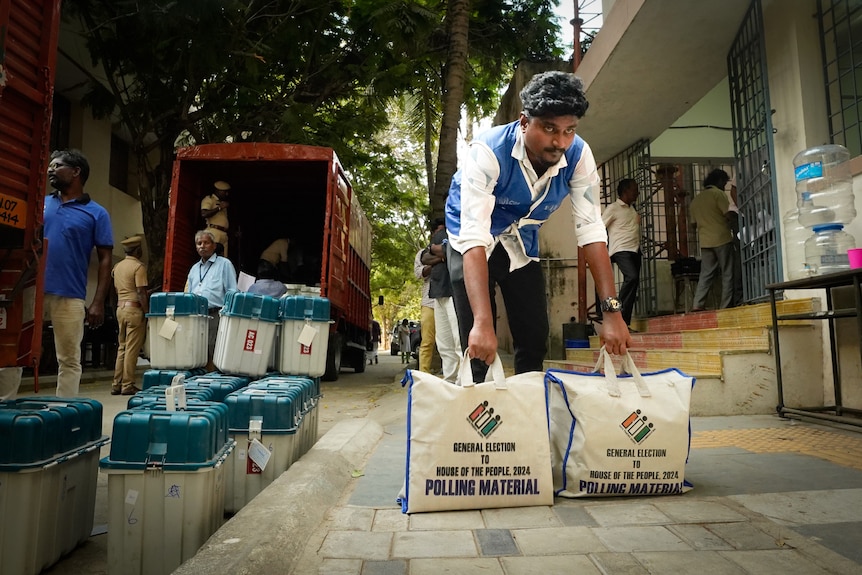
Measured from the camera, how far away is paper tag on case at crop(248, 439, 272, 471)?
303 cm

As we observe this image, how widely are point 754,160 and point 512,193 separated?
4333mm

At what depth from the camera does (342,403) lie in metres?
7.00

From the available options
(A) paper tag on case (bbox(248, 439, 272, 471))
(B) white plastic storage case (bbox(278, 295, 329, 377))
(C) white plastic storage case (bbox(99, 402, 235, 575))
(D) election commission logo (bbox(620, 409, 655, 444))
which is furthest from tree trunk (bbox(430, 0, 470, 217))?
(C) white plastic storage case (bbox(99, 402, 235, 575))

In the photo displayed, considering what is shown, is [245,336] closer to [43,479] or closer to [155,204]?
[43,479]

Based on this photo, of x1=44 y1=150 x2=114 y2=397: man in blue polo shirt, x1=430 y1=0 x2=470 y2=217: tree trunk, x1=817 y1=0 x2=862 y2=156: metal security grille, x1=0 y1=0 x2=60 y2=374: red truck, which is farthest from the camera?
x1=430 y1=0 x2=470 y2=217: tree trunk

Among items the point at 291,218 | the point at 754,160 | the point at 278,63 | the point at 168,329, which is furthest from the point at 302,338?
the point at 278,63

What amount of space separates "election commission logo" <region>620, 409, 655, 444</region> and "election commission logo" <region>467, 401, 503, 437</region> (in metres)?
A: 0.55

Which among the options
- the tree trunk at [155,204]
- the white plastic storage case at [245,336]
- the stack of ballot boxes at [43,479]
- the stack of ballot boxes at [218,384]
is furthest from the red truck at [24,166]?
the tree trunk at [155,204]

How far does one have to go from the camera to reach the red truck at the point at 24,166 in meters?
2.74

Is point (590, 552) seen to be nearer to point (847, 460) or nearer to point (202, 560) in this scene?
point (202, 560)

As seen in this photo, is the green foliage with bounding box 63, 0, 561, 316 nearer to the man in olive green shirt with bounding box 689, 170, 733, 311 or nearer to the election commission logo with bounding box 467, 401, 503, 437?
the man in olive green shirt with bounding box 689, 170, 733, 311

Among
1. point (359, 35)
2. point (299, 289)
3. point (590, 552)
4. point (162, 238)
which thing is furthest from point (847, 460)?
point (162, 238)

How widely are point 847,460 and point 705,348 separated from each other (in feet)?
7.12

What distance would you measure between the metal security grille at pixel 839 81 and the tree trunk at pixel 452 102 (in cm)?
494
